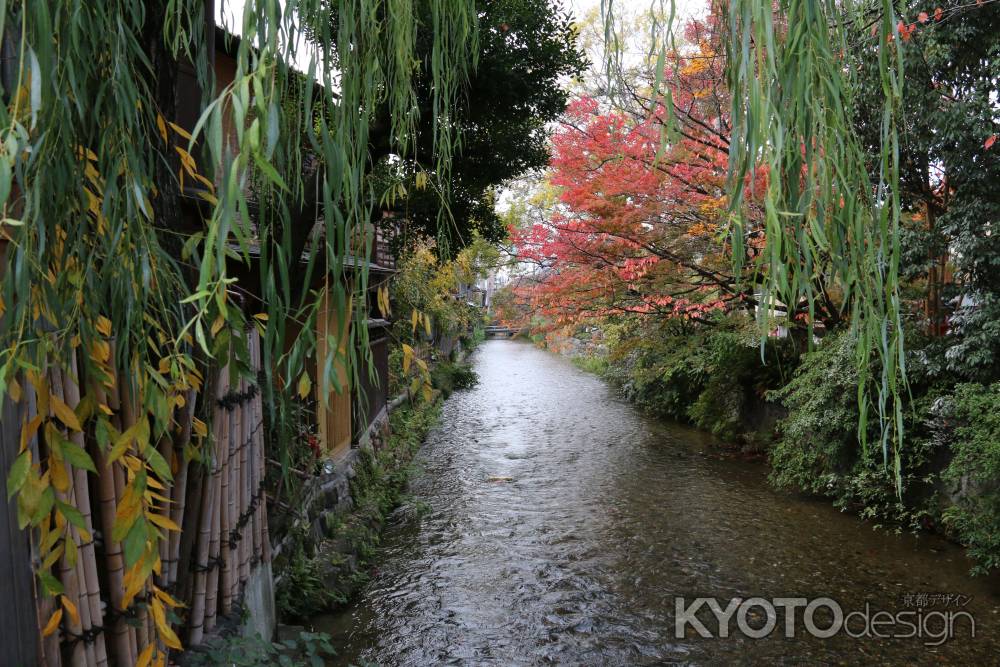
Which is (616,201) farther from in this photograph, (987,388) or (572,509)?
(987,388)

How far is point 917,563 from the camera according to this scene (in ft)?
18.4

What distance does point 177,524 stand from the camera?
2506mm

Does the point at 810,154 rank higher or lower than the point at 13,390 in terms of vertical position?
higher

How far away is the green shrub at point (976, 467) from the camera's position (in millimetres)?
4816

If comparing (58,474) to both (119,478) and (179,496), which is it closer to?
(119,478)

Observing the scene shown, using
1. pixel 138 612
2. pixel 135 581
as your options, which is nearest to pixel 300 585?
pixel 138 612

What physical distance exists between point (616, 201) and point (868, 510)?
4.50 m

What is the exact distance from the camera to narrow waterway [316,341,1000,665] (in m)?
4.31

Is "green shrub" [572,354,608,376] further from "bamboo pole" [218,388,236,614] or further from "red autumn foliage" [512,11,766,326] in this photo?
"bamboo pole" [218,388,236,614]

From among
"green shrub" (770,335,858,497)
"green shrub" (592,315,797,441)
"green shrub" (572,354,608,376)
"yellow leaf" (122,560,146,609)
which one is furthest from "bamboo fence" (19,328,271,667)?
"green shrub" (572,354,608,376)

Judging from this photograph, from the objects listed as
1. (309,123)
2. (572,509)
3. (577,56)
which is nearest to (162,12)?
(309,123)

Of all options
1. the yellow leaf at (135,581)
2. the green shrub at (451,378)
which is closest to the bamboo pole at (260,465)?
the yellow leaf at (135,581)

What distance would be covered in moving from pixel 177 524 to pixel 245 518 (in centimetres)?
77

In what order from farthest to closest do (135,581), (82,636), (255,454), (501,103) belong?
(501,103)
(255,454)
(82,636)
(135,581)
